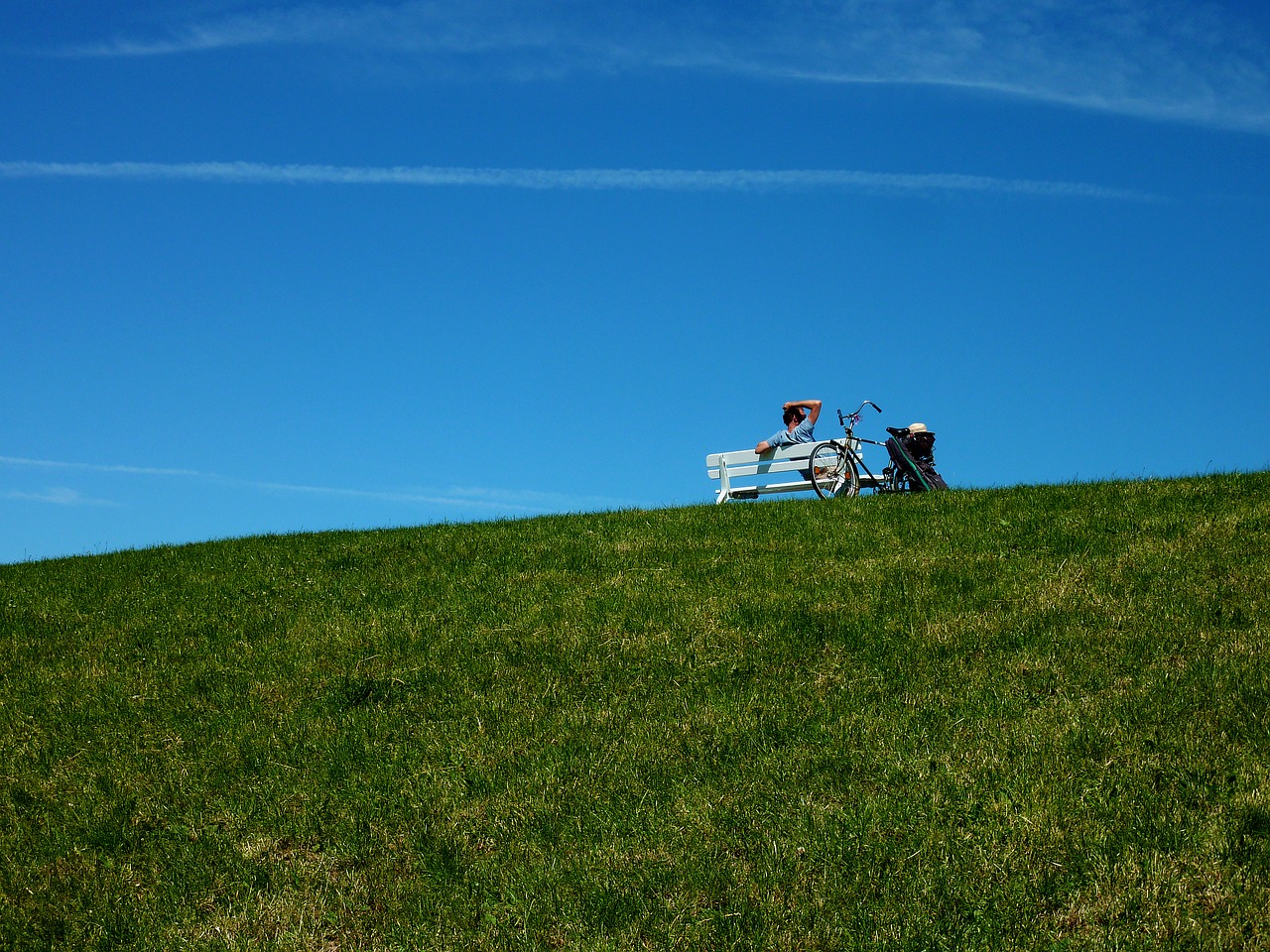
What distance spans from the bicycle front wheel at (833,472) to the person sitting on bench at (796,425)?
735 millimetres

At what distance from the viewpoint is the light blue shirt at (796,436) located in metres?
20.6

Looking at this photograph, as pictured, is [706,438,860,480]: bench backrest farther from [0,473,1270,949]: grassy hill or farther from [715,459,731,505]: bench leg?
[0,473,1270,949]: grassy hill

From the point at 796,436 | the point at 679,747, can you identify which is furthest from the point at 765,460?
the point at 679,747

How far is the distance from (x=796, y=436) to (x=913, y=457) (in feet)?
8.02

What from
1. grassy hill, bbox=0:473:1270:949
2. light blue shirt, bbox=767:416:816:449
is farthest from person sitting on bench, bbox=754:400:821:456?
grassy hill, bbox=0:473:1270:949

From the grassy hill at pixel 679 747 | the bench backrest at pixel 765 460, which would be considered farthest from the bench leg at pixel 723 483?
the grassy hill at pixel 679 747

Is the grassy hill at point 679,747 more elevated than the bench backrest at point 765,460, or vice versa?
the bench backrest at point 765,460

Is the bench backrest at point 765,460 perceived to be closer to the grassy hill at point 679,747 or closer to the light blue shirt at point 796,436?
the light blue shirt at point 796,436

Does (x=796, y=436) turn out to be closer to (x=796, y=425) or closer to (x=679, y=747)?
(x=796, y=425)

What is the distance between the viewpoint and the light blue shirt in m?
20.6

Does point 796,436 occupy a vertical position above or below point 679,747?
above

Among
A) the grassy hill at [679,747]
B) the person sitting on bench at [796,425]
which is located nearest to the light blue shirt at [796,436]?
the person sitting on bench at [796,425]

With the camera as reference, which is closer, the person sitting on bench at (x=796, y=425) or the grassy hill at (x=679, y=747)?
the grassy hill at (x=679, y=747)

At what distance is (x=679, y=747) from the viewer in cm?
899
